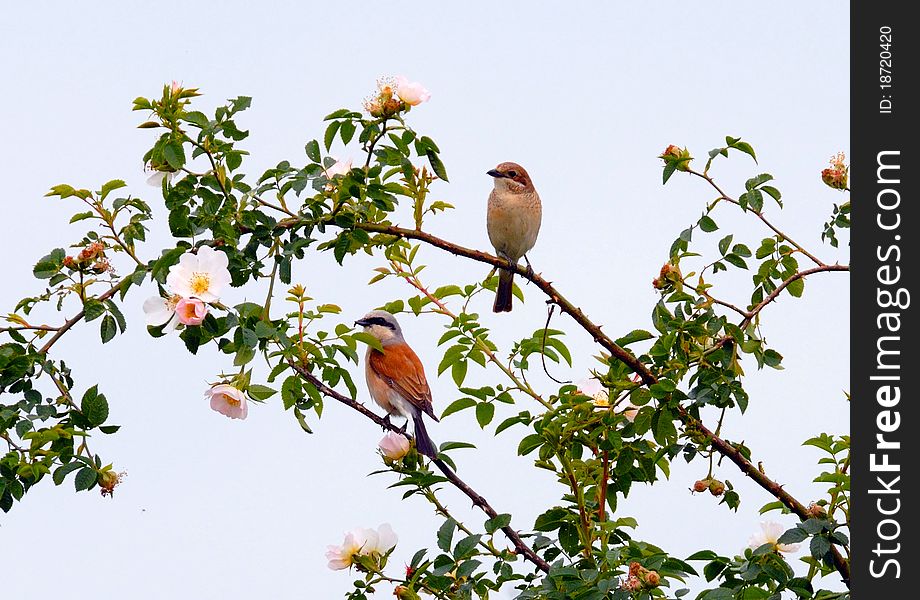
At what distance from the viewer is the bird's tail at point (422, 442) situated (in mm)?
4039

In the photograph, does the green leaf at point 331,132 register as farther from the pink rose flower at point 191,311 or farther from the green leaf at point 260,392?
the green leaf at point 260,392

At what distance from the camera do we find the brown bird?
727cm

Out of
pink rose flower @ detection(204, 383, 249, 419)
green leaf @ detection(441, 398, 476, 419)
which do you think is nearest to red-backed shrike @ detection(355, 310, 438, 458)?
green leaf @ detection(441, 398, 476, 419)

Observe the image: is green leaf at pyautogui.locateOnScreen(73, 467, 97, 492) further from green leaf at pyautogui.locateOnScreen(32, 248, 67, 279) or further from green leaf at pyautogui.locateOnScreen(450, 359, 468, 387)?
green leaf at pyautogui.locateOnScreen(450, 359, 468, 387)

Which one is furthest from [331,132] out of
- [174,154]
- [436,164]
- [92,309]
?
[92,309]

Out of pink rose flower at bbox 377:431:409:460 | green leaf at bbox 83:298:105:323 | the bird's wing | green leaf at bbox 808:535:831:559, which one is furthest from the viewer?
the bird's wing

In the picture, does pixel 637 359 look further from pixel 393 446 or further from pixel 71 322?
pixel 71 322

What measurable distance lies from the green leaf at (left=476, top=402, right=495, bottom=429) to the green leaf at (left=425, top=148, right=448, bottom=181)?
88 cm

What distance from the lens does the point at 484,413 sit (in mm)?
4035

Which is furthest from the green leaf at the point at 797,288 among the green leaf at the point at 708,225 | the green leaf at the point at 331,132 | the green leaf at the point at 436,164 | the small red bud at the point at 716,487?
the green leaf at the point at 331,132

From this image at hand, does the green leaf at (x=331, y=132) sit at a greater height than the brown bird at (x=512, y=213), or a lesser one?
lesser

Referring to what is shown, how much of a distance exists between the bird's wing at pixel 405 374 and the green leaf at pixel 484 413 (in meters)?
1.86

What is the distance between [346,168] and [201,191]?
534mm
